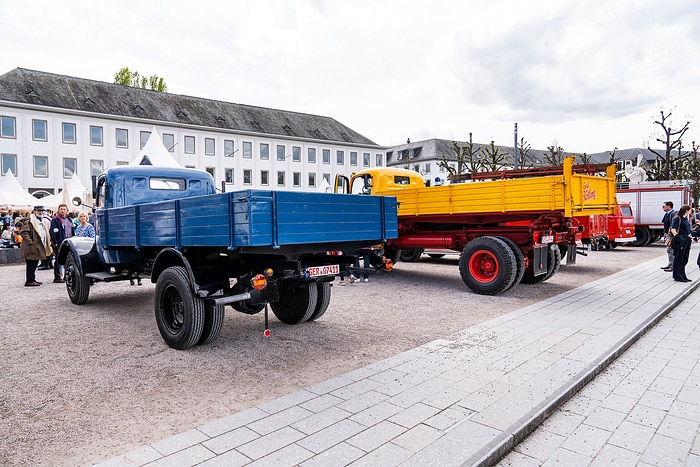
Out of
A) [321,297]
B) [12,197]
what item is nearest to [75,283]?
[321,297]

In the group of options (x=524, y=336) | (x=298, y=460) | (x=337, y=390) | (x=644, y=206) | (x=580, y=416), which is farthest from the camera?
(x=644, y=206)

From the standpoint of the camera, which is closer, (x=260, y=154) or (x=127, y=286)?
(x=127, y=286)

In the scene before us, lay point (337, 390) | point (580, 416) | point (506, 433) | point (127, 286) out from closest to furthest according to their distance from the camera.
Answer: point (506, 433) → point (580, 416) → point (337, 390) → point (127, 286)

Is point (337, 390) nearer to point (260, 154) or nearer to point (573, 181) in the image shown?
point (573, 181)

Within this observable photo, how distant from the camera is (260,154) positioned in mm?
49031

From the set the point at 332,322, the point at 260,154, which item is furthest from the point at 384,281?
the point at 260,154

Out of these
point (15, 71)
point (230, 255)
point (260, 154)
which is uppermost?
point (15, 71)

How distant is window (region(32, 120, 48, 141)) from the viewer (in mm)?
36500

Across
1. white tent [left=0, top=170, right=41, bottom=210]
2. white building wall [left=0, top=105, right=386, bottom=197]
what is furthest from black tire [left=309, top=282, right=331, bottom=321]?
white building wall [left=0, top=105, right=386, bottom=197]

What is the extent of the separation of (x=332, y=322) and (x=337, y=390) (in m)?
2.69

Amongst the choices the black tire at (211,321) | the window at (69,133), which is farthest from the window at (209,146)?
the black tire at (211,321)

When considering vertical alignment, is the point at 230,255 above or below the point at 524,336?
above

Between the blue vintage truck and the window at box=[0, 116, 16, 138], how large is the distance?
36350 millimetres

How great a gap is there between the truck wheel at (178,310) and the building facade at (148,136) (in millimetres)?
36943
